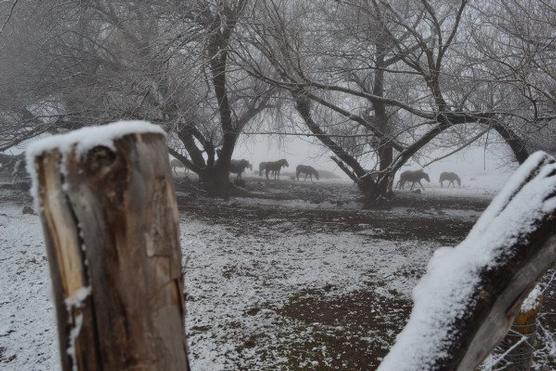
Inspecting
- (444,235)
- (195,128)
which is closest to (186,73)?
(195,128)

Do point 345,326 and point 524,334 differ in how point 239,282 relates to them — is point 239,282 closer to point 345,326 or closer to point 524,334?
point 345,326

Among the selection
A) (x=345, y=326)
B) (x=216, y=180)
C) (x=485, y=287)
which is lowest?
(x=345, y=326)

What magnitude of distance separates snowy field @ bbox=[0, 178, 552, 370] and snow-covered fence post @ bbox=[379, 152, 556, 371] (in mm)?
792

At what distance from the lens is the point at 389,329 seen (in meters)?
3.93

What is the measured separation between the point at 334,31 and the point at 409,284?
4.26 metres

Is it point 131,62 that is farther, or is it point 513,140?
point 131,62

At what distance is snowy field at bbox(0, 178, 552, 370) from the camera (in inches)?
139

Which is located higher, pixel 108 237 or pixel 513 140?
pixel 513 140

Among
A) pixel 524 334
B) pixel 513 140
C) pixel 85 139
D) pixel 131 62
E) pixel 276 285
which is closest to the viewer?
pixel 85 139

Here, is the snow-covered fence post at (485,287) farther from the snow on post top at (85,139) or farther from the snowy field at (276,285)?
the snow on post top at (85,139)

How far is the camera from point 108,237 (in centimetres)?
80

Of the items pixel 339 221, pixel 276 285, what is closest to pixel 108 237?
pixel 276 285

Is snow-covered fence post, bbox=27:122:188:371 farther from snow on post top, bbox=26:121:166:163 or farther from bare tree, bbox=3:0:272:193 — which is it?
bare tree, bbox=3:0:272:193

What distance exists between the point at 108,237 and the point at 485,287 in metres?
1.05
